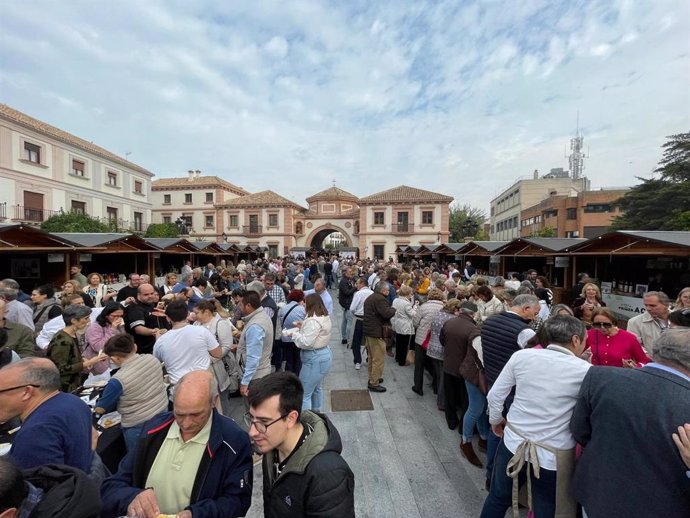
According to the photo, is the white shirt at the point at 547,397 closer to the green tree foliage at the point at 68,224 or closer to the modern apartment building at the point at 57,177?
the green tree foliage at the point at 68,224

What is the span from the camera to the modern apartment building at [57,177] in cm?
2006

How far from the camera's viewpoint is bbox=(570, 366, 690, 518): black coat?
144 cm

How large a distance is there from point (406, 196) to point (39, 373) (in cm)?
3405

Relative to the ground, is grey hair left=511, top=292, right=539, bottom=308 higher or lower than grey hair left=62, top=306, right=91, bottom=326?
higher

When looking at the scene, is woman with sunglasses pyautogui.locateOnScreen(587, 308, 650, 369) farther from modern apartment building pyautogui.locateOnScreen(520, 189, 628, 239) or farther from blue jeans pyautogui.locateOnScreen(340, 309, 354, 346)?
modern apartment building pyautogui.locateOnScreen(520, 189, 628, 239)

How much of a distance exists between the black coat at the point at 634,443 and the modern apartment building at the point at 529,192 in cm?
4521

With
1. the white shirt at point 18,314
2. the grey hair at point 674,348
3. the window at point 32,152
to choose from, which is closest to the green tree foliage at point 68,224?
the window at point 32,152

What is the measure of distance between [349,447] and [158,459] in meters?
2.35

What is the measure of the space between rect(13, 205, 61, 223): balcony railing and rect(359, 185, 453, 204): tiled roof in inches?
975

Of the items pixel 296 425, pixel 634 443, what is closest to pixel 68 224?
pixel 296 425

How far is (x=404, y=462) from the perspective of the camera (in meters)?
3.28

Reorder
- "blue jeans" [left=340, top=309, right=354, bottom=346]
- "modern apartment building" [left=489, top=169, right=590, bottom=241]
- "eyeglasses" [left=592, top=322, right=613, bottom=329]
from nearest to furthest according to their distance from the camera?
1. "eyeglasses" [left=592, top=322, right=613, bottom=329]
2. "blue jeans" [left=340, top=309, right=354, bottom=346]
3. "modern apartment building" [left=489, top=169, right=590, bottom=241]

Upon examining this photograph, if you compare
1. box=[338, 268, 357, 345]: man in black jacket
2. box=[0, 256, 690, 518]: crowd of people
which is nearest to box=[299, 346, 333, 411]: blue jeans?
box=[0, 256, 690, 518]: crowd of people

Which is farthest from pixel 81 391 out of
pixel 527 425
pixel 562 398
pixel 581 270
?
pixel 581 270
